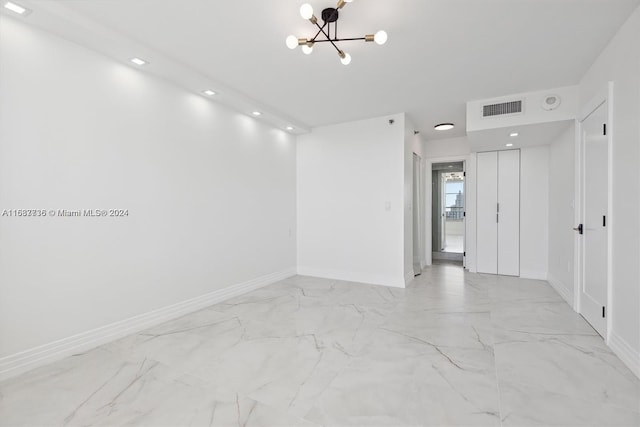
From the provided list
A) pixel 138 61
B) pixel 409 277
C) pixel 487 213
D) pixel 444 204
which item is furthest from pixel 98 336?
pixel 444 204

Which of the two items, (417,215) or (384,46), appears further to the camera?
(417,215)

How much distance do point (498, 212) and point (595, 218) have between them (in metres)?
2.49

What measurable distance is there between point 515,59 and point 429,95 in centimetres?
104

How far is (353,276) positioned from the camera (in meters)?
4.97

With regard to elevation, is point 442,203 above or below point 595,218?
above

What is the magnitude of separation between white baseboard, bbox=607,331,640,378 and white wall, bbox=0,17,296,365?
3975mm

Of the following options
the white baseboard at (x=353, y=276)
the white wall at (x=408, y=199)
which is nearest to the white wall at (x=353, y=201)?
the white baseboard at (x=353, y=276)

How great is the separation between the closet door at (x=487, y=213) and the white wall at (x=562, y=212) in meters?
0.81

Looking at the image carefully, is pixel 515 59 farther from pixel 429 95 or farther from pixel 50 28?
pixel 50 28

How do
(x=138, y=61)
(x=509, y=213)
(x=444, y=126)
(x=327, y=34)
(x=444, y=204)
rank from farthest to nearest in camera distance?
(x=444, y=204) < (x=509, y=213) < (x=444, y=126) < (x=138, y=61) < (x=327, y=34)

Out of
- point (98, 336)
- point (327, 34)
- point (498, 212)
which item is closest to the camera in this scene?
point (327, 34)

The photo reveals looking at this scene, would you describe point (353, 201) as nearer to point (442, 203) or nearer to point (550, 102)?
point (550, 102)

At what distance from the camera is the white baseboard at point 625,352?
213 cm

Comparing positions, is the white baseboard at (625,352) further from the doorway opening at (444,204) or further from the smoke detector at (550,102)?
the doorway opening at (444,204)
